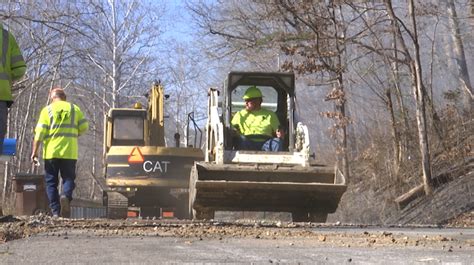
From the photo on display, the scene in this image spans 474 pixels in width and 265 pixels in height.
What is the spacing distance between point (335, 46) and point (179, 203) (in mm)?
5679

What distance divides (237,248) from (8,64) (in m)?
4.04

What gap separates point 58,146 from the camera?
11.7 metres

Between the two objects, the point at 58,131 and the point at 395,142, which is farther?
the point at 395,142

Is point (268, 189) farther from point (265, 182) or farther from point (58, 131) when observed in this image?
point (58, 131)

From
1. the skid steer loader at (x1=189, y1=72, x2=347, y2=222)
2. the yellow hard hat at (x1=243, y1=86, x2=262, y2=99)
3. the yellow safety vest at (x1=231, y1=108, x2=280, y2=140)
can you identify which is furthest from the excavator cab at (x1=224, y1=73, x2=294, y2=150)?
the skid steer loader at (x1=189, y1=72, x2=347, y2=222)

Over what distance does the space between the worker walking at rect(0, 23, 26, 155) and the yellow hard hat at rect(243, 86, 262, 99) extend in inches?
194

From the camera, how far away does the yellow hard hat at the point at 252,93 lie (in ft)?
44.8

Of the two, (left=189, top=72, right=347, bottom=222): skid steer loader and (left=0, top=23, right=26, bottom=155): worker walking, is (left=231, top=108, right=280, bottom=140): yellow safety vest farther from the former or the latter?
(left=0, top=23, right=26, bottom=155): worker walking

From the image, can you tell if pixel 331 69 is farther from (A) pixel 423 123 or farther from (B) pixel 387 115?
(A) pixel 423 123

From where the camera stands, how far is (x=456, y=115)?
19.0 m

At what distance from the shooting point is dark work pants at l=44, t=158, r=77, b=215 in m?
11.6

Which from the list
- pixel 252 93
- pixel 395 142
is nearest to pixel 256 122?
pixel 252 93

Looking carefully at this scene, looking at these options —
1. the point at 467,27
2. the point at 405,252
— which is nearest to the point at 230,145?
the point at 405,252

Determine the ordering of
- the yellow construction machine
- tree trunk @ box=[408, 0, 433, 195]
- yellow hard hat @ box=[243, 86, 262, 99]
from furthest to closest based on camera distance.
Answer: the yellow construction machine, tree trunk @ box=[408, 0, 433, 195], yellow hard hat @ box=[243, 86, 262, 99]
